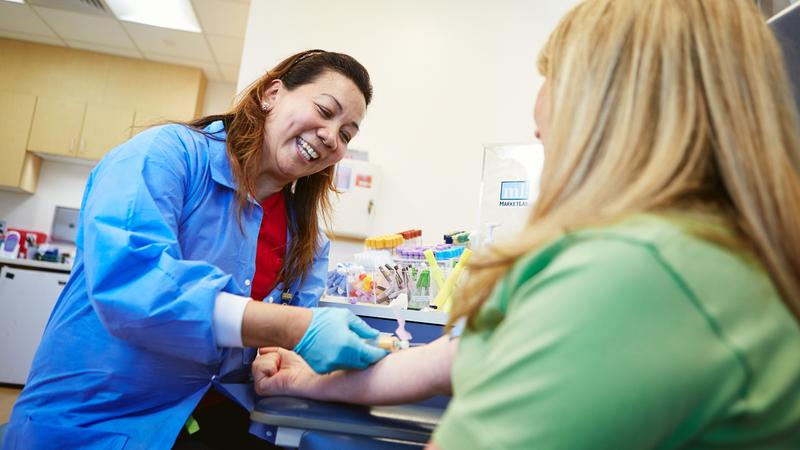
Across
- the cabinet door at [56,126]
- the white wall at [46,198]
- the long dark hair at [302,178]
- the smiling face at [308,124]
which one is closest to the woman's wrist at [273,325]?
the long dark hair at [302,178]

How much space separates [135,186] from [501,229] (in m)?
1.08

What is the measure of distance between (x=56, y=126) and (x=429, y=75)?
359 centimetres

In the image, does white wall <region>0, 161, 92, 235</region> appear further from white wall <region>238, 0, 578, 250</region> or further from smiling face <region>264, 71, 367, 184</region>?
smiling face <region>264, 71, 367, 184</region>

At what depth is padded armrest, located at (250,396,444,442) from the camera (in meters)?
0.62

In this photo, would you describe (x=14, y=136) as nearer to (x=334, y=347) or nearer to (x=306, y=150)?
→ (x=306, y=150)

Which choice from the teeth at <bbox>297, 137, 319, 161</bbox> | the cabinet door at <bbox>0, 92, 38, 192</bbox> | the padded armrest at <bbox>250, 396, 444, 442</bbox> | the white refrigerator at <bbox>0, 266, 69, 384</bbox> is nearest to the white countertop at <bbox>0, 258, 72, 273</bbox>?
the white refrigerator at <bbox>0, 266, 69, 384</bbox>

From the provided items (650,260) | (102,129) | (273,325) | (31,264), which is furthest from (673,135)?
(102,129)

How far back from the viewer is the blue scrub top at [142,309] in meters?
0.81

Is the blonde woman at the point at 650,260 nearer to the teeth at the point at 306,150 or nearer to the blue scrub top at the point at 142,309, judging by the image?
the blue scrub top at the point at 142,309

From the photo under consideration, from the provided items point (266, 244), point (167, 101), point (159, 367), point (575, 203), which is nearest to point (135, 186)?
point (159, 367)

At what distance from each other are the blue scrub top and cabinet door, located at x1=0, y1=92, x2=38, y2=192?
454 cm

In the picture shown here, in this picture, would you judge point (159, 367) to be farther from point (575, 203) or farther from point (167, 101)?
point (167, 101)

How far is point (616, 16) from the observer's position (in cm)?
52

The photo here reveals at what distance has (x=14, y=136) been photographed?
4.74m
